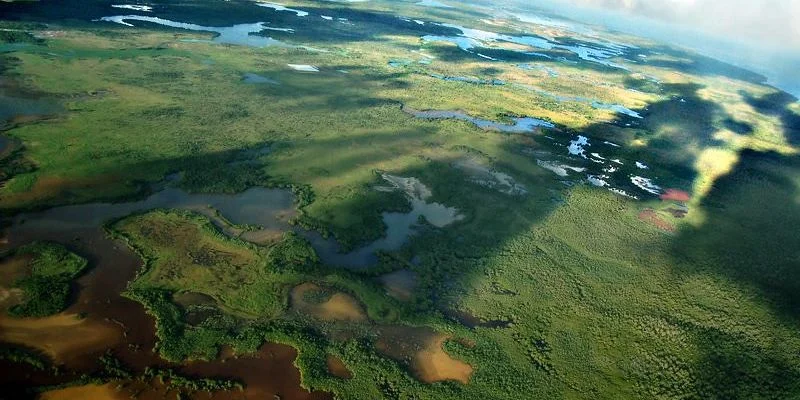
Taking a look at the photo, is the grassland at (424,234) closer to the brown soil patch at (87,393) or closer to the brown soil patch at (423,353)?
the brown soil patch at (423,353)

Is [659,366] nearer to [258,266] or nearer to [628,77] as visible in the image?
[258,266]

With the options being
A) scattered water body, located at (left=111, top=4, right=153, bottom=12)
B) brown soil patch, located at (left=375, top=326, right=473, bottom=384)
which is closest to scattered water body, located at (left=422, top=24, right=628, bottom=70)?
scattered water body, located at (left=111, top=4, right=153, bottom=12)

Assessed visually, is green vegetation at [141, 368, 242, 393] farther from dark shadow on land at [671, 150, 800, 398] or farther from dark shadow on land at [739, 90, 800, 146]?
dark shadow on land at [739, 90, 800, 146]

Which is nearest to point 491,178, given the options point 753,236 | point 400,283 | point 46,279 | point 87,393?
point 400,283

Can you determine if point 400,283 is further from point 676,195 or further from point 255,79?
point 255,79

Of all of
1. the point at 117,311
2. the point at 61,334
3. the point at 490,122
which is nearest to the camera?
the point at 61,334

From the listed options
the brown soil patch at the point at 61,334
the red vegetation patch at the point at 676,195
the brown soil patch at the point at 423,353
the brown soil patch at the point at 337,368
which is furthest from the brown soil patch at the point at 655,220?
the brown soil patch at the point at 61,334
